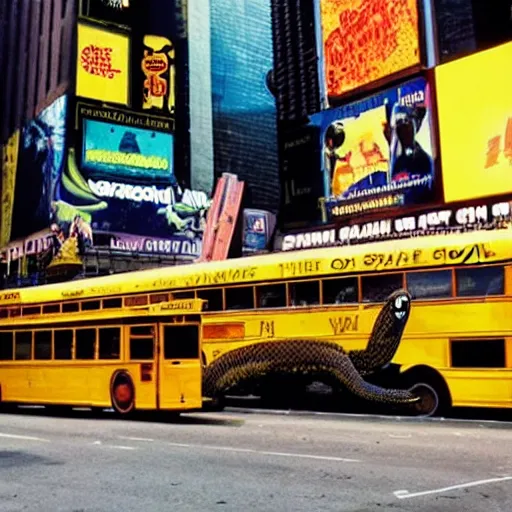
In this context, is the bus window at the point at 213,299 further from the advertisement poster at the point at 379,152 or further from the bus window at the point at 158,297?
the advertisement poster at the point at 379,152

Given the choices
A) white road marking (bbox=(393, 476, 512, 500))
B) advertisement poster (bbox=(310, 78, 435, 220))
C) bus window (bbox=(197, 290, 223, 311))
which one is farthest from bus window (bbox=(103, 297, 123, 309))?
advertisement poster (bbox=(310, 78, 435, 220))

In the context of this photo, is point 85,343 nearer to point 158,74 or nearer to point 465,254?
point 465,254

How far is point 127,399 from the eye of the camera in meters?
17.1

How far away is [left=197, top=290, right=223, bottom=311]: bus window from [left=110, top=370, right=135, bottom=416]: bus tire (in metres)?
Result: 3.80

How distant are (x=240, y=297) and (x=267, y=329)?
3.55 ft

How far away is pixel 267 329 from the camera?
19.4 m

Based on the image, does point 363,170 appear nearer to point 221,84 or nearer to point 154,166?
point 154,166

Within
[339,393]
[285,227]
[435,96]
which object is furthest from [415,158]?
[339,393]

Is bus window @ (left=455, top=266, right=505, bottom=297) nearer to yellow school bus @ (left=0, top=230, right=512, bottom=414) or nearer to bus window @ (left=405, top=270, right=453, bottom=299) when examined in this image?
yellow school bus @ (left=0, top=230, right=512, bottom=414)

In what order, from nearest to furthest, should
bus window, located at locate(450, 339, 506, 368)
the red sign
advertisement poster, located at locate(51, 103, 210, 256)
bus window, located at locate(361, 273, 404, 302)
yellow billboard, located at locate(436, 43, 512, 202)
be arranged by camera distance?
bus window, located at locate(450, 339, 506, 368), bus window, located at locate(361, 273, 404, 302), yellow billboard, located at locate(436, 43, 512, 202), advertisement poster, located at locate(51, 103, 210, 256), the red sign

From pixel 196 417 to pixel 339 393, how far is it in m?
3.24

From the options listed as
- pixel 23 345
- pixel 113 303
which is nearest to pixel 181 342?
pixel 23 345

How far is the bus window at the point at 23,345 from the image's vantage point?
64.4 ft

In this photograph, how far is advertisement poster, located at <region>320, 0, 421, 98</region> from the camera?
37312 millimetres
